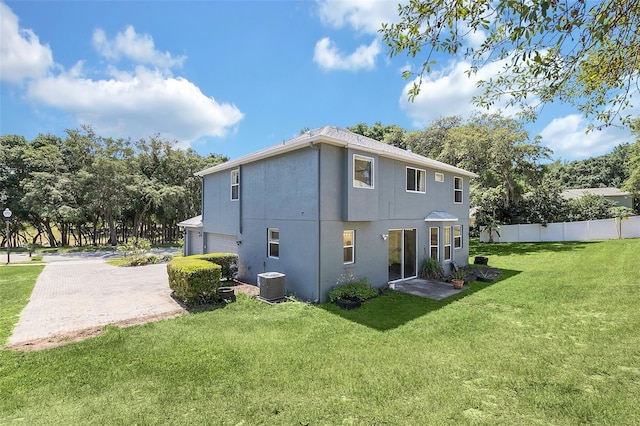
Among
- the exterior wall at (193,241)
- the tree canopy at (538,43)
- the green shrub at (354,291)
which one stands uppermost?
the tree canopy at (538,43)

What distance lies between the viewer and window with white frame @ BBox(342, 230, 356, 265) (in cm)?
977

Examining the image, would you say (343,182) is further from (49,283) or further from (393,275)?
(49,283)

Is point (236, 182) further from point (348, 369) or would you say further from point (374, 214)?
point (348, 369)

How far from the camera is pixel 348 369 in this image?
504 centimetres

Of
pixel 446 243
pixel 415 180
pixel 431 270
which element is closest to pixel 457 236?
pixel 446 243

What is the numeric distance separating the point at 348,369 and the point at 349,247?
16.7ft

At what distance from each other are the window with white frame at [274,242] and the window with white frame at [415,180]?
220 inches

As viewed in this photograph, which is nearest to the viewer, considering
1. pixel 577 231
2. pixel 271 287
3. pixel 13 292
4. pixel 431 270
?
pixel 271 287

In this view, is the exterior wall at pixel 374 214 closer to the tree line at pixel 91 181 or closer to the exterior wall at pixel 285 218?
the exterior wall at pixel 285 218

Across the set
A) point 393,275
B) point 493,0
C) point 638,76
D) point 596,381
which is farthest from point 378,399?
point 393,275

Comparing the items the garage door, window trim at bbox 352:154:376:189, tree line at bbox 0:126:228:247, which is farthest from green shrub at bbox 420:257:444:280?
tree line at bbox 0:126:228:247

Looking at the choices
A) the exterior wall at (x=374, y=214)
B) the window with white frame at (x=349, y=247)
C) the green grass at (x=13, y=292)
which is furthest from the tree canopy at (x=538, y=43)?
the green grass at (x=13, y=292)

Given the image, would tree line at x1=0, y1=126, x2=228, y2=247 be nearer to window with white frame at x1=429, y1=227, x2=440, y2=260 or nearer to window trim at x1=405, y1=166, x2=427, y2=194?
window trim at x1=405, y1=166, x2=427, y2=194

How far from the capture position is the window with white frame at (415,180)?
1214 cm
